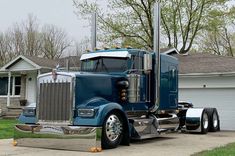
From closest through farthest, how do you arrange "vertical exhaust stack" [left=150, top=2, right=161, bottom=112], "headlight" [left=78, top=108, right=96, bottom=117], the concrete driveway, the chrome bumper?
1. the concrete driveway
2. the chrome bumper
3. "headlight" [left=78, top=108, right=96, bottom=117]
4. "vertical exhaust stack" [left=150, top=2, right=161, bottom=112]

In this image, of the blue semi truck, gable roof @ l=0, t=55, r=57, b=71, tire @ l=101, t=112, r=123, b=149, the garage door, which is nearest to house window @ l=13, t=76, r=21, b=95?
gable roof @ l=0, t=55, r=57, b=71

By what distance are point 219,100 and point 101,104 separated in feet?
35.4

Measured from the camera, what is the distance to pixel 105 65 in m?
13.5

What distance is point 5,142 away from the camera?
13445 mm

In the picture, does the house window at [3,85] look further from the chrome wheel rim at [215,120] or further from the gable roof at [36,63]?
the chrome wheel rim at [215,120]

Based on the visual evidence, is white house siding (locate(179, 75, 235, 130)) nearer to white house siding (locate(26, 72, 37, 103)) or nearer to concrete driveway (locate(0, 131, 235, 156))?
concrete driveway (locate(0, 131, 235, 156))

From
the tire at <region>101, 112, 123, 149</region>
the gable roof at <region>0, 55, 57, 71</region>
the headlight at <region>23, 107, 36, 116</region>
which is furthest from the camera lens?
the gable roof at <region>0, 55, 57, 71</region>

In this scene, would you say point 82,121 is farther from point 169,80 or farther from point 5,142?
point 169,80

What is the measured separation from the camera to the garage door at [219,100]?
20.8m

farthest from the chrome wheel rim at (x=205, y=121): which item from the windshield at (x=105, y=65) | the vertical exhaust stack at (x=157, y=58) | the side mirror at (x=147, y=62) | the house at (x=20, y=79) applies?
the house at (x=20, y=79)

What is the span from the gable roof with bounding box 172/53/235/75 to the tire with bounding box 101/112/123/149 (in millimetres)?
9913

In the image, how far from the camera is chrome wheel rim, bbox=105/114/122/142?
38.2 feet

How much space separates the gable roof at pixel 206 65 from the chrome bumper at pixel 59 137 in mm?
11270

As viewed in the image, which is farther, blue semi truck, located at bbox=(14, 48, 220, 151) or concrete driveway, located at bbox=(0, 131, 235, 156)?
blue semi truck, located at bbox=(14, 48, 220, 151)
